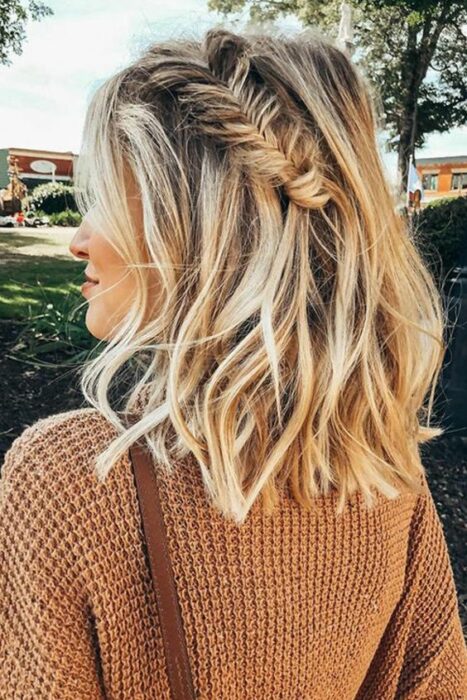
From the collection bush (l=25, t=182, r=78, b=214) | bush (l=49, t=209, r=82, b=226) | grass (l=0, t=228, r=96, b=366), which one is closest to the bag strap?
grass (l=0, t=228, r=96, b=366)

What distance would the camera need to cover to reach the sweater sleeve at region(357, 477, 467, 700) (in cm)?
136

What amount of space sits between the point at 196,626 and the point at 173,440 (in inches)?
9.8

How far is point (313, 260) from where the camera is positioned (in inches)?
43.9

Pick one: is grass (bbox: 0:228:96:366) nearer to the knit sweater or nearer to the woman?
the woman

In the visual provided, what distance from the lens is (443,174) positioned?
3341 centimetres

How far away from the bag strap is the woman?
0.05 feet

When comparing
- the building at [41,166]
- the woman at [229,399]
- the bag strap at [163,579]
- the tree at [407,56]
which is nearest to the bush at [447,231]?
the woman at [229,399]

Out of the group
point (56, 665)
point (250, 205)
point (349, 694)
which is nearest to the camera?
point (56, 665)

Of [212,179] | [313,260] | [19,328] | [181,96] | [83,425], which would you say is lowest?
[19,328]

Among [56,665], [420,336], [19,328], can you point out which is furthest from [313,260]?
[19,328]

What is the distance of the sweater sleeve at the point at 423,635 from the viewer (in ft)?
4.46

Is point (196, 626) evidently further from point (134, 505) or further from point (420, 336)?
point (420, 336)

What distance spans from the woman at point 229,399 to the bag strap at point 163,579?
15 millimetres

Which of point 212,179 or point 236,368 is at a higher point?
point 212,179
